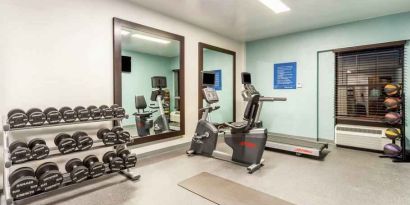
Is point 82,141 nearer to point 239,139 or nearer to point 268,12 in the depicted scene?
point 239,139

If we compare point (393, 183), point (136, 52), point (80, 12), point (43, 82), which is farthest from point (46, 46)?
point (393, 183)

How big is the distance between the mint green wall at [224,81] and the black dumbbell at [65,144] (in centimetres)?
407

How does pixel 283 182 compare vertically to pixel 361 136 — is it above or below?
below

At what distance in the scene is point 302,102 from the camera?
17.1ft

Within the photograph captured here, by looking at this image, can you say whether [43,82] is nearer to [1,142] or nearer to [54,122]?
[54,122]

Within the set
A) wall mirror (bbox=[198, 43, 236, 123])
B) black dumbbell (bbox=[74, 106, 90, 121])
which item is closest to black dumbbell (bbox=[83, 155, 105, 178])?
black dumbbell (bbox=[74, 106, 90, 121])

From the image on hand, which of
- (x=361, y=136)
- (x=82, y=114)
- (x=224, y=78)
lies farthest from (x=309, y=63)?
(x=82, y=114)

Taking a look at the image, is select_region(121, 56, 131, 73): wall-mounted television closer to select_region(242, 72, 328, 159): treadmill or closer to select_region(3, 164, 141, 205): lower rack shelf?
select_region(3, 164, 141, 205): lower rack shelf

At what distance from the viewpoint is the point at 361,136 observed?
4.18 meters

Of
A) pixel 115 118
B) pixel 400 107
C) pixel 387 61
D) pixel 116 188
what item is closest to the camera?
pixel 116 188

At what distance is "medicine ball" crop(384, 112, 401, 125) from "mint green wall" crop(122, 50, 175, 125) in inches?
168

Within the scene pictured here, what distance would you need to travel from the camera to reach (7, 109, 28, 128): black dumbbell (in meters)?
2.17

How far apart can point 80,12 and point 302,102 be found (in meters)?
5.06

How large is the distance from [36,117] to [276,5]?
399cm
